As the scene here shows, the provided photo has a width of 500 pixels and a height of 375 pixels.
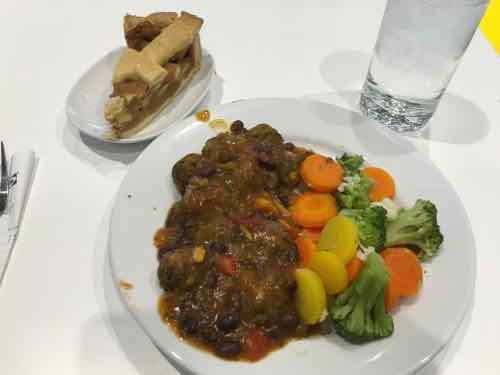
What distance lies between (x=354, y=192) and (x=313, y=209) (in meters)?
0.19

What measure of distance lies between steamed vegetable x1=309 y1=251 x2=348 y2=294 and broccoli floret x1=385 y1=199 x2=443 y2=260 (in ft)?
1.07

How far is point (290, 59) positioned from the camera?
2973mm

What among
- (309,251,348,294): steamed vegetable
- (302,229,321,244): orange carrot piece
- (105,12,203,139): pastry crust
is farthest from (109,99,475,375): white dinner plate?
(302,229,321,244): orange carrot piece

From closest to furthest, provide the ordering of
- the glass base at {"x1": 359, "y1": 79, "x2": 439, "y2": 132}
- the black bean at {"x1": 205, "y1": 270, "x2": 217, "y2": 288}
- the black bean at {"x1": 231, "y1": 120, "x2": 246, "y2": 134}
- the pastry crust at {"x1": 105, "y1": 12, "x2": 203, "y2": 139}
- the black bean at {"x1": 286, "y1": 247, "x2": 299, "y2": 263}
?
the black bean at {"x1": 205, "y1": 270, "x2": 217, "y2": 288} < the black bean at {"x1": 286, "y1": 247, "x2": 299, "y2": 263} < the black bean at {"x1": 231, "y1": 120, "x2": 246, "y2": 134} < the pastry crust at {"x1": 105, "y1": 12, "x2": 203, "y2": 139} < the glass base at {"x1": 359, "y1": 79, "x2": 439, "y2": 132}

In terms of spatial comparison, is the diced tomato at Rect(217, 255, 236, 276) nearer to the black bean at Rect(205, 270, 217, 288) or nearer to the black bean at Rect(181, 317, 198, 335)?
the black bean at Rect(205, 270, 217, 288)

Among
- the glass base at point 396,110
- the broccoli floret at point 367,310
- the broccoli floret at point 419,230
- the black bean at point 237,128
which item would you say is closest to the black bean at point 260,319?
the broccoli floret at point 367,310

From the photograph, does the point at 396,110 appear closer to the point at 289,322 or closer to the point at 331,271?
the point at 331,271

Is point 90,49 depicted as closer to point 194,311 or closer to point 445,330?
point 194,311

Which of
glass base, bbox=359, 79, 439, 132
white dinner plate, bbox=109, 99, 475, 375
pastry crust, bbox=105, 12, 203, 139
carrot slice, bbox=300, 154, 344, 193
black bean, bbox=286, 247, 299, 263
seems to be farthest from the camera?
glass base, bbox=359, 79, 439, 132

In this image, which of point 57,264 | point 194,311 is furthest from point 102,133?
point 194,311

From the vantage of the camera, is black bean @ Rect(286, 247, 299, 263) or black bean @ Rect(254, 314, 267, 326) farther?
black bean @ Rect(286, 247, 299, 263)

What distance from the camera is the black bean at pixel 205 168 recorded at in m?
1.94

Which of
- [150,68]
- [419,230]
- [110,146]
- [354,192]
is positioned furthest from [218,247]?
[150,68]

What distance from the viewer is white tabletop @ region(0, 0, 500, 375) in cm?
176
